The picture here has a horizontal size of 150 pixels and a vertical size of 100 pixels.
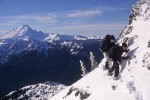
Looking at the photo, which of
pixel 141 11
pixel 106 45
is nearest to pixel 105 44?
pixel 106 45

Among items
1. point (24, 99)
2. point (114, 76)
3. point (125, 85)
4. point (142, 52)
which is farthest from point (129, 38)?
point (24, 99)

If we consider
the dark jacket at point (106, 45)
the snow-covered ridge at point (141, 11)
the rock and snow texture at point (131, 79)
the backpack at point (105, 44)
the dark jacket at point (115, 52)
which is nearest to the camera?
the rock and snow texture at point (131, 79)

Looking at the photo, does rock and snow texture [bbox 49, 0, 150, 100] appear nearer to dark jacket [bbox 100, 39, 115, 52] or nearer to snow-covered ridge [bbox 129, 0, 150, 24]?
snow-covered ridge [bbox 129, 0, 150, 24]

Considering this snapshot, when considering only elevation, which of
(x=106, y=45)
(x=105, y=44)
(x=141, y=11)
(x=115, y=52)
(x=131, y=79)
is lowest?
(x=131, y=79)

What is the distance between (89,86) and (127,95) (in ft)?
30.4

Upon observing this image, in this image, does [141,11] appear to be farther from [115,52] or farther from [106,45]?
[115,52]

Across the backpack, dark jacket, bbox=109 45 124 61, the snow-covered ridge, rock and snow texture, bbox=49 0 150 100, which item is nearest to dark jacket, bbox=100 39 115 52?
the backpack

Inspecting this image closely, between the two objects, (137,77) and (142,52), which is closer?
(137,77)

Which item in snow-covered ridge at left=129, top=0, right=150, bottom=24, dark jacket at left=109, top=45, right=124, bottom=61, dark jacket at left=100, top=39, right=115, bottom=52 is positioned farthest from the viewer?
snow-covered ridge at left=129, top=0, right=150, bottom=24

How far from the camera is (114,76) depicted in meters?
26.9

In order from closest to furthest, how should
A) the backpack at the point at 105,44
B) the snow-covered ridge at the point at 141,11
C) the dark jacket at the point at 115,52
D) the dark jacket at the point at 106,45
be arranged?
1. the dark jacket at the point at 115,52
2. the backpack at the point at 105,44
3. the dark jacket at the point at 106,45
4. the snow-covered ridge at the point at 141,11

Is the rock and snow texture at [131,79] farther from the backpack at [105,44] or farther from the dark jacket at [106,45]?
the backpack at [105,44]

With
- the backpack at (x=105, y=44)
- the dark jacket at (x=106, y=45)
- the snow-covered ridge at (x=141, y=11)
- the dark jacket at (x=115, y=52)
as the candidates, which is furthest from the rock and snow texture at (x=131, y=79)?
the backpack at (x=105, y=44)

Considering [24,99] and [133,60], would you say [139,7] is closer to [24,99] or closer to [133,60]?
[133,60]
